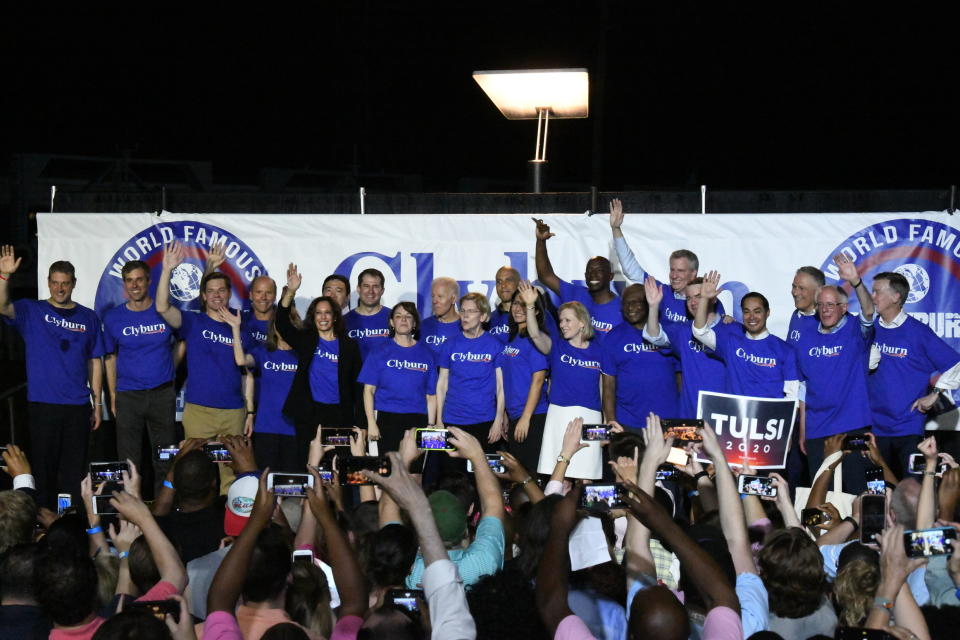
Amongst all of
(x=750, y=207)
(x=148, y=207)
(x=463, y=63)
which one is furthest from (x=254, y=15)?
(x=750, y=207)

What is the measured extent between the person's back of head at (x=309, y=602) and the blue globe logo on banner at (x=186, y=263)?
5397mm

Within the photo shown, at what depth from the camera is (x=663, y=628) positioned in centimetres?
280

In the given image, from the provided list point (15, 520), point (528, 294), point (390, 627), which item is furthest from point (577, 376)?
point (390, 627)

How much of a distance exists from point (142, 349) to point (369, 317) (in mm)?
1661

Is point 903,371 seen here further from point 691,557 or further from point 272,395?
point 691,557

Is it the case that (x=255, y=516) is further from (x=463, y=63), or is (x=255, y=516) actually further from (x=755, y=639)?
(x=463, y=63)

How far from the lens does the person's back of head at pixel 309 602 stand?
3.60 metres

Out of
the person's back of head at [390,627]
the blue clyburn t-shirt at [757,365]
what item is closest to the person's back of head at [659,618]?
the person's back of head at [390,627]

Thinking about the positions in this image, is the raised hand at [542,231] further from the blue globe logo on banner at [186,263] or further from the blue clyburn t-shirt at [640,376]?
the blue globe logo on banner at [186,263]

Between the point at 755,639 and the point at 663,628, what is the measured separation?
238 mm

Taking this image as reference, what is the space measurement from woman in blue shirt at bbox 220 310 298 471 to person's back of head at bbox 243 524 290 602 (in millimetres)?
4667

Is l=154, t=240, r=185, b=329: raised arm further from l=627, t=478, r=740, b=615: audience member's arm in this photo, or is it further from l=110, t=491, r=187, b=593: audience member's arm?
l=627, t=478, r=740, b=615: audience member's arm

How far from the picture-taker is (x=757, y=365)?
298 inches

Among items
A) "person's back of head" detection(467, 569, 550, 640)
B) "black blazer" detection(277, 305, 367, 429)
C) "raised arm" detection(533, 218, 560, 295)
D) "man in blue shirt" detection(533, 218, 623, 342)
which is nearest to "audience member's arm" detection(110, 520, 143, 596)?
"person's back of head" detection(467, 569, 550, 640)
